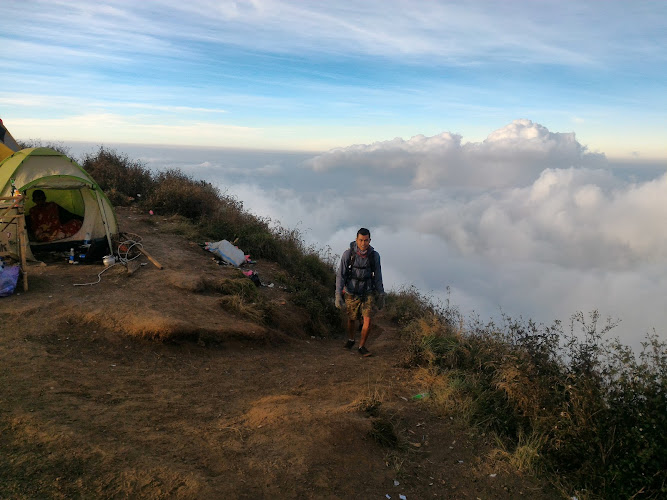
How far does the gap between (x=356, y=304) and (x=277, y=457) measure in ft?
10.6

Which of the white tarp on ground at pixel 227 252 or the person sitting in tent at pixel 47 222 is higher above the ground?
the person sitting in tent at pixel 47 222

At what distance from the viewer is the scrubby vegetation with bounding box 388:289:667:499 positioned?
3762 millimetres

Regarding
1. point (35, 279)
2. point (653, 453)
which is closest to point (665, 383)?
point (653, 453)

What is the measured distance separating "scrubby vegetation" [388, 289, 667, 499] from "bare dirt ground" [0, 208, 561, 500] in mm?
262

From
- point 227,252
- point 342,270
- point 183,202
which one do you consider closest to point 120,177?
point 183,202

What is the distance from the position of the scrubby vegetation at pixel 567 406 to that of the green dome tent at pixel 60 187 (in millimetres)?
7374

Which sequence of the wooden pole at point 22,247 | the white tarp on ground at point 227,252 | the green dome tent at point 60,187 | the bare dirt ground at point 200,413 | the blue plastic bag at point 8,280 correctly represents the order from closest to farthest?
the bare dirt ground at point 200,413
the blue plastic bag at point 8,280
the wooden pole at point 22,247
the green dome tent at point 60,187
the white tarp on ground at point 227,252

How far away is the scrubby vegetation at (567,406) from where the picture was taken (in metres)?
3.76

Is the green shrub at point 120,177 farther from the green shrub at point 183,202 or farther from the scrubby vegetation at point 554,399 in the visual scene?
the scrubby vegetation at point 554,399

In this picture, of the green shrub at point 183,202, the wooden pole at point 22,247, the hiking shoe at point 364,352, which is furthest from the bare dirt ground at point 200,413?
the green shrub at point 183,202

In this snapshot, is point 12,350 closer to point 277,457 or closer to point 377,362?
point 277,457

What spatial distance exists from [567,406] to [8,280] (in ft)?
Result: 25.4

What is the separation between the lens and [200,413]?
4609 mm

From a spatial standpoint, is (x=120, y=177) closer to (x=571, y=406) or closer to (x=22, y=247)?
(x=22, y=247)
